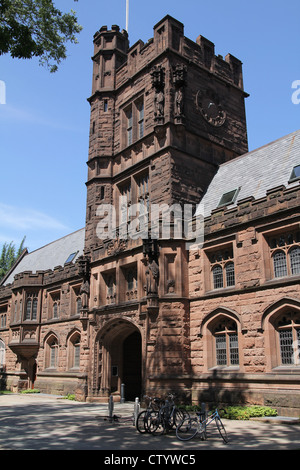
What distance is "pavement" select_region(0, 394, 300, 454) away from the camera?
32.5 ft

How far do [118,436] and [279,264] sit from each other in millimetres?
8928

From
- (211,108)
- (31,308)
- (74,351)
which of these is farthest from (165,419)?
(31,308)

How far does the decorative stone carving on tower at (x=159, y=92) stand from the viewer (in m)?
22.9

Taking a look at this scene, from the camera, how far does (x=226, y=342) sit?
1805 cm

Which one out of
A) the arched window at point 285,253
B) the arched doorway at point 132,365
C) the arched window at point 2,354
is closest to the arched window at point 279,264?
the arched window at point 285,253

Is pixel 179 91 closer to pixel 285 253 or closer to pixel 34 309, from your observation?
pixel 285 253

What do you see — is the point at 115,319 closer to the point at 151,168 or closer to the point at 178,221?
the point at 178,221

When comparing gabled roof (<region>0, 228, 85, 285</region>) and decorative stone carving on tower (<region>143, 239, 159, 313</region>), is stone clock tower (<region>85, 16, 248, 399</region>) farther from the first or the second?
gabled roof (<region>0, 228, 85, 285</region>)

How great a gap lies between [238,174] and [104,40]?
14.5 metres

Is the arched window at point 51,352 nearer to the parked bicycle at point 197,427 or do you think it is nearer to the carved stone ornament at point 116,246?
the carved stone ornament at point 116,246

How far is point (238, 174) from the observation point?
2242 cm

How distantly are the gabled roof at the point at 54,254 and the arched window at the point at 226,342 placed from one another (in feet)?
50.7
